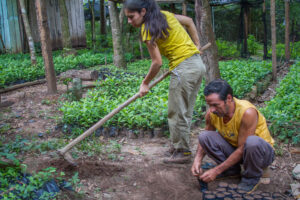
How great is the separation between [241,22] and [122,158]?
393 inches

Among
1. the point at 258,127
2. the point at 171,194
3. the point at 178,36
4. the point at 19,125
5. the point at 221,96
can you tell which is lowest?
the point at 171,194

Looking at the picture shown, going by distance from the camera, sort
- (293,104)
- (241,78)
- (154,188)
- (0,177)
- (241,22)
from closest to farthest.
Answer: (0,177) → (154,188) → (293,104) → (241,78) → (241,22)

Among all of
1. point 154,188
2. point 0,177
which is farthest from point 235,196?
point 0,177

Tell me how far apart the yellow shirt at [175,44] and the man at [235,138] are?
2.60 ft

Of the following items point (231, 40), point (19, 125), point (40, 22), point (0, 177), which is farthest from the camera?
point (231, 40)

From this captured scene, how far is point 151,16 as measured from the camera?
3117mm

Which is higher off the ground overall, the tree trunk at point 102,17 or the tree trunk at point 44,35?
the tree trunk at point 102,17

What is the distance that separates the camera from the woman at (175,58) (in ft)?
10.2

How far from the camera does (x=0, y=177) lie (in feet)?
8.76

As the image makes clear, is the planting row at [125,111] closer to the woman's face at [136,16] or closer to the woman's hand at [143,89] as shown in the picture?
the woman's hand at [143,89]

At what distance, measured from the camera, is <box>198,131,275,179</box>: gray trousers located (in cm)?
279

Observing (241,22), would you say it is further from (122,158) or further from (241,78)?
(122,158)

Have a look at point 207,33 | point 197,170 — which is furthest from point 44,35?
point 197,170

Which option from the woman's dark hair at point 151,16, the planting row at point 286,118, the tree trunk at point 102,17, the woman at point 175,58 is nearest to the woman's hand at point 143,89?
the woman at point 175,58
